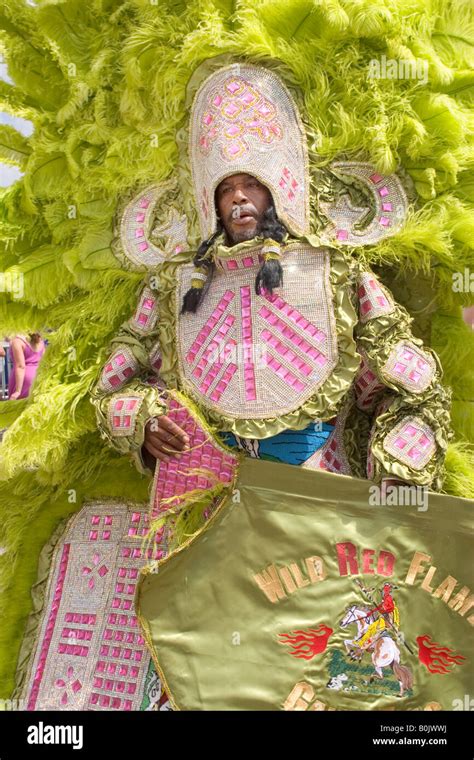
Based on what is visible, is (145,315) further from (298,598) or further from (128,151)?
(298,598)

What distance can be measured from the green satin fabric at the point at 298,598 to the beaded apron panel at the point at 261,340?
285mm

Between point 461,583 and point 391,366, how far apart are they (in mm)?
653

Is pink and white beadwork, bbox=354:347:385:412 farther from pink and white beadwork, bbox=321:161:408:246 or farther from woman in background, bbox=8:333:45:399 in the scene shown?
woman in background, bbox=8:333:45:399

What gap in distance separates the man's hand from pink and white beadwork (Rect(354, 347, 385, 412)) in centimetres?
58

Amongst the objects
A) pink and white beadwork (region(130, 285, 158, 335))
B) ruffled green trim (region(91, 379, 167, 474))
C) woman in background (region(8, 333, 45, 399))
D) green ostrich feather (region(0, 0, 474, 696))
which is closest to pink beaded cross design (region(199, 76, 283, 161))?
green ostrich feather (region(0, 0, 474, 696))

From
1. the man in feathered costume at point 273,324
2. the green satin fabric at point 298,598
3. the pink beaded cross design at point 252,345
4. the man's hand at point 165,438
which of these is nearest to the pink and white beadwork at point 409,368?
the man in feathered costume at point 273,324

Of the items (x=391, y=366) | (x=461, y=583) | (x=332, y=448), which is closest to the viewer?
(x=461, y=583)

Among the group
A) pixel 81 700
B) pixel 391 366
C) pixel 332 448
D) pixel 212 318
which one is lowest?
pixel 81 700

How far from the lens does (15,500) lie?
10.7 feet

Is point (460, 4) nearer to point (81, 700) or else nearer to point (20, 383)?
point (81, 700)

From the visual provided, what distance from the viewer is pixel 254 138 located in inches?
106

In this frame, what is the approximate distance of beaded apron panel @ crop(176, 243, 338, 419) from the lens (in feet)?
8.64

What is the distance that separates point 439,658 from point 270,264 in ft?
4.11

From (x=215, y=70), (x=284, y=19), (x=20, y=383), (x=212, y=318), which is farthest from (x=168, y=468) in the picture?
(x=20, y=383)
